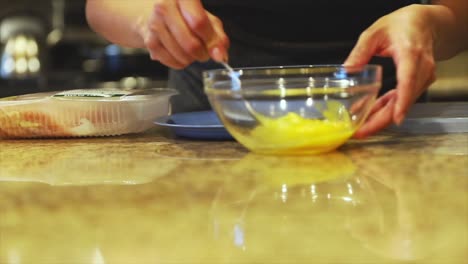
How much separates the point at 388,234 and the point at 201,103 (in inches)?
33.1

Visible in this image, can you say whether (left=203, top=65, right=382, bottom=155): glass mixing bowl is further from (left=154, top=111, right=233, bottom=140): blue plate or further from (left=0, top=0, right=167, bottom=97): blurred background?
(left=0, top=0, right=167, bottom=97): blurred background

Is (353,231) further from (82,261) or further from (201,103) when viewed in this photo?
(201,103)

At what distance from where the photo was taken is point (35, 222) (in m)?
0.44

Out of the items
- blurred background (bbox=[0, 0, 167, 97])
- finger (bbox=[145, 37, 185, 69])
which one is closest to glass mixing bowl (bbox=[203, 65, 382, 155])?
finger (bbox=[145, 37, 185, 69])

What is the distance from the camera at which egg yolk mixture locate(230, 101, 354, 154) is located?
64cm

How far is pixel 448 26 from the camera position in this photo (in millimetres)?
851

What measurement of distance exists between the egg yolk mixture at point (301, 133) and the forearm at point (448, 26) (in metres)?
0.20

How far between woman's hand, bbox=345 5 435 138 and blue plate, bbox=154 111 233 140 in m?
0.16

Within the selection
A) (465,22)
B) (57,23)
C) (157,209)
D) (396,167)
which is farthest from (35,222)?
(57,23)

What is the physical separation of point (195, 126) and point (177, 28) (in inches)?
4.7

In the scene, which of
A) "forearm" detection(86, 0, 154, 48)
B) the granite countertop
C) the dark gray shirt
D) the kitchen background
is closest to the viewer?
the granite countertop

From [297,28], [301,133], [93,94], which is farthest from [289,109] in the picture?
[297,28]

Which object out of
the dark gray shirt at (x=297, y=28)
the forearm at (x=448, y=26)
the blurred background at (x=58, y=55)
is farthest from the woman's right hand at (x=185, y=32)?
the blurred background at (x=58, y=55)

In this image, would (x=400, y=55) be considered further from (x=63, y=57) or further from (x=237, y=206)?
(x=63, y=57)
